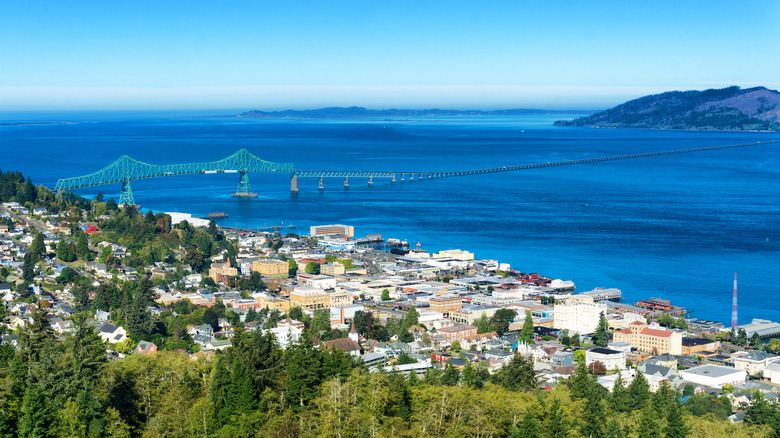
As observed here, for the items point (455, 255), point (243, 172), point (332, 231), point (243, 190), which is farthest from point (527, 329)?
→ point (243, 172)

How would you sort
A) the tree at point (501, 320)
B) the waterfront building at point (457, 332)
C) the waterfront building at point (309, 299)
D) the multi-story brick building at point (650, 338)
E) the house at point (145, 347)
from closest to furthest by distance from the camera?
the house at point (145, 347)
the multi-story brick building at point (650, 338)
the waterfront building at point (457, 332)
the tree at point (501, 320)
the waterfront building at point (309, 299)

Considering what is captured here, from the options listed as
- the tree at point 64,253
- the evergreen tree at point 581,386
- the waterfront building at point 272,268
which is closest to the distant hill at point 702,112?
the waterfront building at point 272,268

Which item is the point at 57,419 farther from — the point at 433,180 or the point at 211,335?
the point at 433,180

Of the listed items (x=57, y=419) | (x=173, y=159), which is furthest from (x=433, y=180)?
(x=57, y=419)

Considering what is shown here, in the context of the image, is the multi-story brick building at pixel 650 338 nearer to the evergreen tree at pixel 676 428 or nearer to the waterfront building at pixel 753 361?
the waterfront building at pixel 753 361

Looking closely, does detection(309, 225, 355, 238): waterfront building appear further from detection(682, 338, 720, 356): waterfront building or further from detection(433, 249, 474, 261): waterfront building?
detection(682, 338, 720, 356): waterfront building

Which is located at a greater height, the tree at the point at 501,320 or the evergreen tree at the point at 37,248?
the evergreen tree at the point at 37,248
